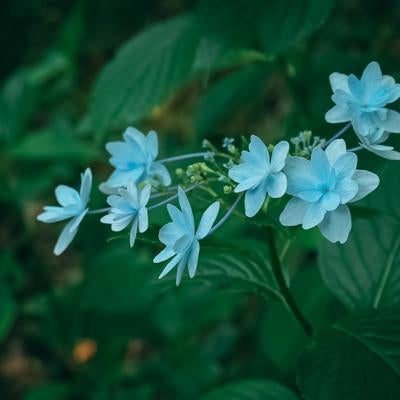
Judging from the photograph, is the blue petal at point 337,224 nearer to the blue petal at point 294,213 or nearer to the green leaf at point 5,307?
the blue petal at point 294,213

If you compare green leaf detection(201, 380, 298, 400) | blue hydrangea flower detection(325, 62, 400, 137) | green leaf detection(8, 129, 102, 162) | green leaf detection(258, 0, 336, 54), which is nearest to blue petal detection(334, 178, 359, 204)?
blue hydrangea flower detection(325, 62, 400, 137)

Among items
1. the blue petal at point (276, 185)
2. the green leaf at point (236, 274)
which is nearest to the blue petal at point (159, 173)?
the green leaf at point (236, 274)

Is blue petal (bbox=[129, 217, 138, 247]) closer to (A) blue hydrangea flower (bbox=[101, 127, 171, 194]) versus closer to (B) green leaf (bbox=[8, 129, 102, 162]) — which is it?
(A) blue hydrangea flower (bbox=[101, 127, 171, 194])

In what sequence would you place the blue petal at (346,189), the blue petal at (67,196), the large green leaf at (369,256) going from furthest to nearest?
1. the large green leaf at (369,256)
2. the blue petal at (67,196)
3. the blue petal at (346,189)

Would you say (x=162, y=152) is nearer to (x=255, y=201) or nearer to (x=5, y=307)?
(x=5, y=307)

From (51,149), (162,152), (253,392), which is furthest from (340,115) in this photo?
(162,152)

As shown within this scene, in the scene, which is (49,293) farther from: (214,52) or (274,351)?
(214,52)

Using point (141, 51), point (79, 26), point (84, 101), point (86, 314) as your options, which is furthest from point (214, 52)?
point (84, 101)
